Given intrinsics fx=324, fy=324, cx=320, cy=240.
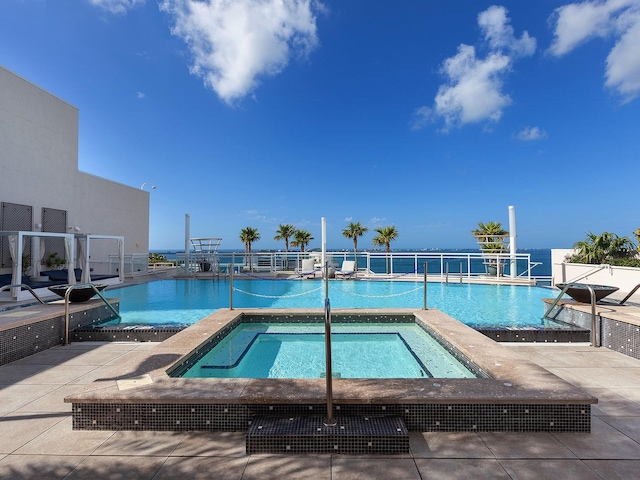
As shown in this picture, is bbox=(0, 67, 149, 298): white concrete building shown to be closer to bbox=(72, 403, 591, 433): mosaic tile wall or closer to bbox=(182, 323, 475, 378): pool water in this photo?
bbox=(182, 323, 475, 378): pool water

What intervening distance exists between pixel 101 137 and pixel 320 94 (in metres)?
10.9

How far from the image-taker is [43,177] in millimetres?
10992

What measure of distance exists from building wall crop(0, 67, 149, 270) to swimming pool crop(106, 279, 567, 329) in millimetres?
4404

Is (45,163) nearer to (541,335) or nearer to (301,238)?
(541,335)

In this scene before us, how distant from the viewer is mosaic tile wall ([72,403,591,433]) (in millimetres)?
2096

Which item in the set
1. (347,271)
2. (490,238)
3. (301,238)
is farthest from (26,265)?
(301,238)

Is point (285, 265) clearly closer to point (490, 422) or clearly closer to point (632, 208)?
point (490, 422)

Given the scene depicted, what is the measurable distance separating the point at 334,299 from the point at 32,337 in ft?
19.9

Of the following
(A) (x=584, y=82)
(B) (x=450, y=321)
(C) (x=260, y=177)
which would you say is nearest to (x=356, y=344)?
(B) (x=450, y=321)

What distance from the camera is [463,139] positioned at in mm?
23156

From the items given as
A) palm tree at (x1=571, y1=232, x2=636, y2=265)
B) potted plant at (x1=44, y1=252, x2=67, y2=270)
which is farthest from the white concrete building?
palm tree at (x1=571, y1=232, x2=636, y2=265)

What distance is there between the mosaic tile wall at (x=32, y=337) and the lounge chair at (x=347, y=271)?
917 centimetres

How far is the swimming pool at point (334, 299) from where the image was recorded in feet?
21.0

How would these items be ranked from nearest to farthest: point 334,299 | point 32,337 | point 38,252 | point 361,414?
point 361,414 → point 32,337 → point 334,299 → point 38,252
